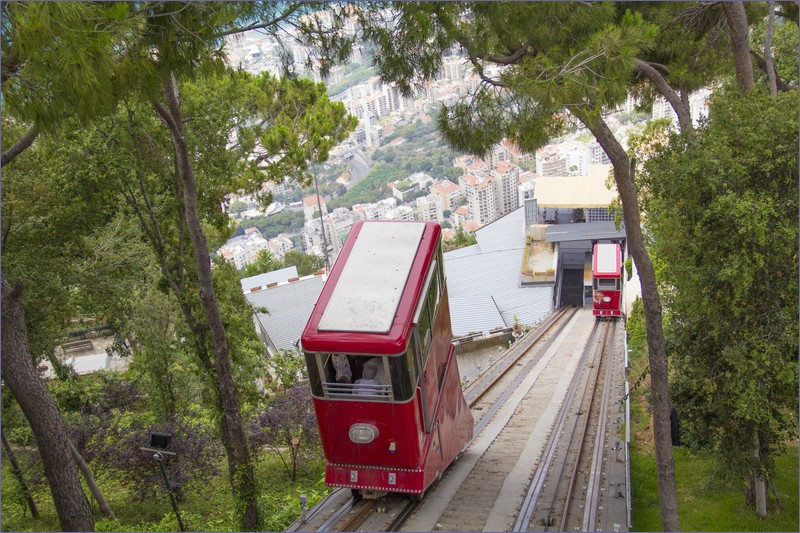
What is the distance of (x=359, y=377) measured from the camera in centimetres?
749

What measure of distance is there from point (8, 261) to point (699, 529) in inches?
435

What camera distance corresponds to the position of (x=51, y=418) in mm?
7688

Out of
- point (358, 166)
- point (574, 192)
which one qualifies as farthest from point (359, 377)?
point (574, 192)

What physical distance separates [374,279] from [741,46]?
6.12m

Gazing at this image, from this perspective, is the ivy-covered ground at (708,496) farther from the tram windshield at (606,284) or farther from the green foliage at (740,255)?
the tram windshield at (606,284)

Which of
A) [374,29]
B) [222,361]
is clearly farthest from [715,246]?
[222,361]

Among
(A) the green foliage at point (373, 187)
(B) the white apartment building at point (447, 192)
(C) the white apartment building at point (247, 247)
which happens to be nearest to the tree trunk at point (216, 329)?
(A) the green foliage at point (373, 187)

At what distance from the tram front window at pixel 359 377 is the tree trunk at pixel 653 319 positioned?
3199 millimetres

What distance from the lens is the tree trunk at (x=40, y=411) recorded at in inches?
289

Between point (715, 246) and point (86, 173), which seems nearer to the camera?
point (715, 246)

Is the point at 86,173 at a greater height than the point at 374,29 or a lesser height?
lesser

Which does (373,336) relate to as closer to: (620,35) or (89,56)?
(89,56)

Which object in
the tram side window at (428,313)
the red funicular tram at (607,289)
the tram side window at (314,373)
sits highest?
the tram side window at (428,313)

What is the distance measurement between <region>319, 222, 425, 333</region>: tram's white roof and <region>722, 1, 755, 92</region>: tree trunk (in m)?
4.94
